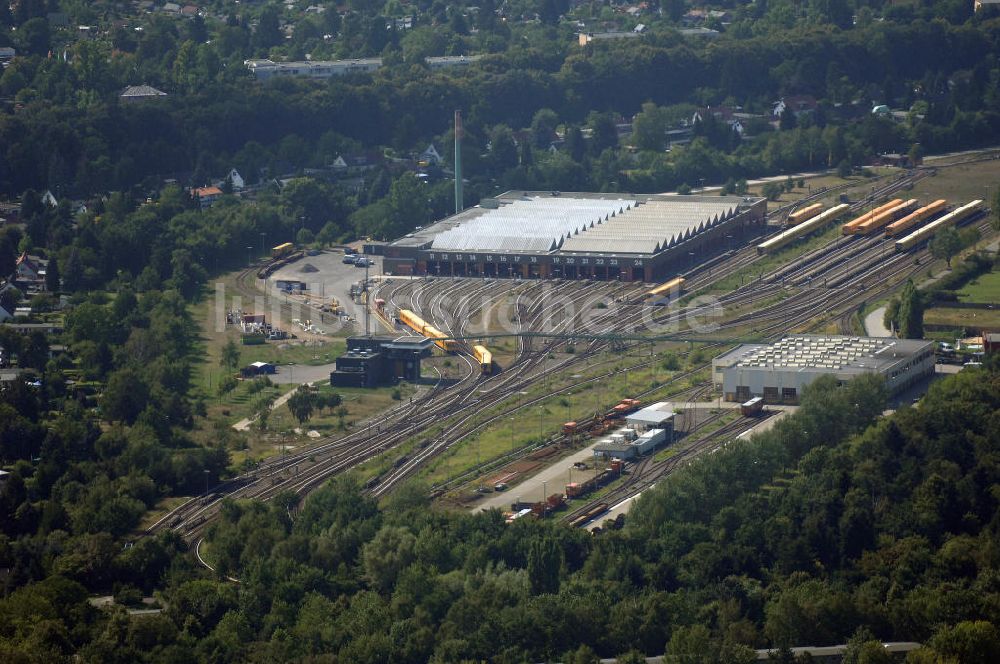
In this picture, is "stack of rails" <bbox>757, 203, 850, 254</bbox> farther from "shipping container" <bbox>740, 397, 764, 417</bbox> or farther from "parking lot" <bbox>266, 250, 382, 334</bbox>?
"shipping container" <bbox>740, 397, 764, 417</bbox>

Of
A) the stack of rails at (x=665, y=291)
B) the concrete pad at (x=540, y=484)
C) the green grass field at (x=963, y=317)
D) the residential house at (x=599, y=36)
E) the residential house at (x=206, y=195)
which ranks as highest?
the residential house at (x=599, y=36)

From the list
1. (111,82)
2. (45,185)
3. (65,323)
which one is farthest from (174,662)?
(111,82)

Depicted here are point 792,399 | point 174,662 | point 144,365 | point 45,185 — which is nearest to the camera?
point 174,662

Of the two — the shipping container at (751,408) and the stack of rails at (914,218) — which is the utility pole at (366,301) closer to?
the shipping container at (751,408)

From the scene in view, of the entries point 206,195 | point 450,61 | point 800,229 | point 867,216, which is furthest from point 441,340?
point 450,61

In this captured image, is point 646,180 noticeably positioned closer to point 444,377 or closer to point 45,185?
point 45,185

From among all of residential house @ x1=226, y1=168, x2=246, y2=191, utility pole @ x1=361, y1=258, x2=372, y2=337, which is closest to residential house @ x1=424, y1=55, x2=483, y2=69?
residential house @ x1=226, y1=168, x2=246, y2=191

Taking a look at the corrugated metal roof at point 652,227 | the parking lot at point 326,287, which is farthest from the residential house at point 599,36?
the parking lot at point 326,287
